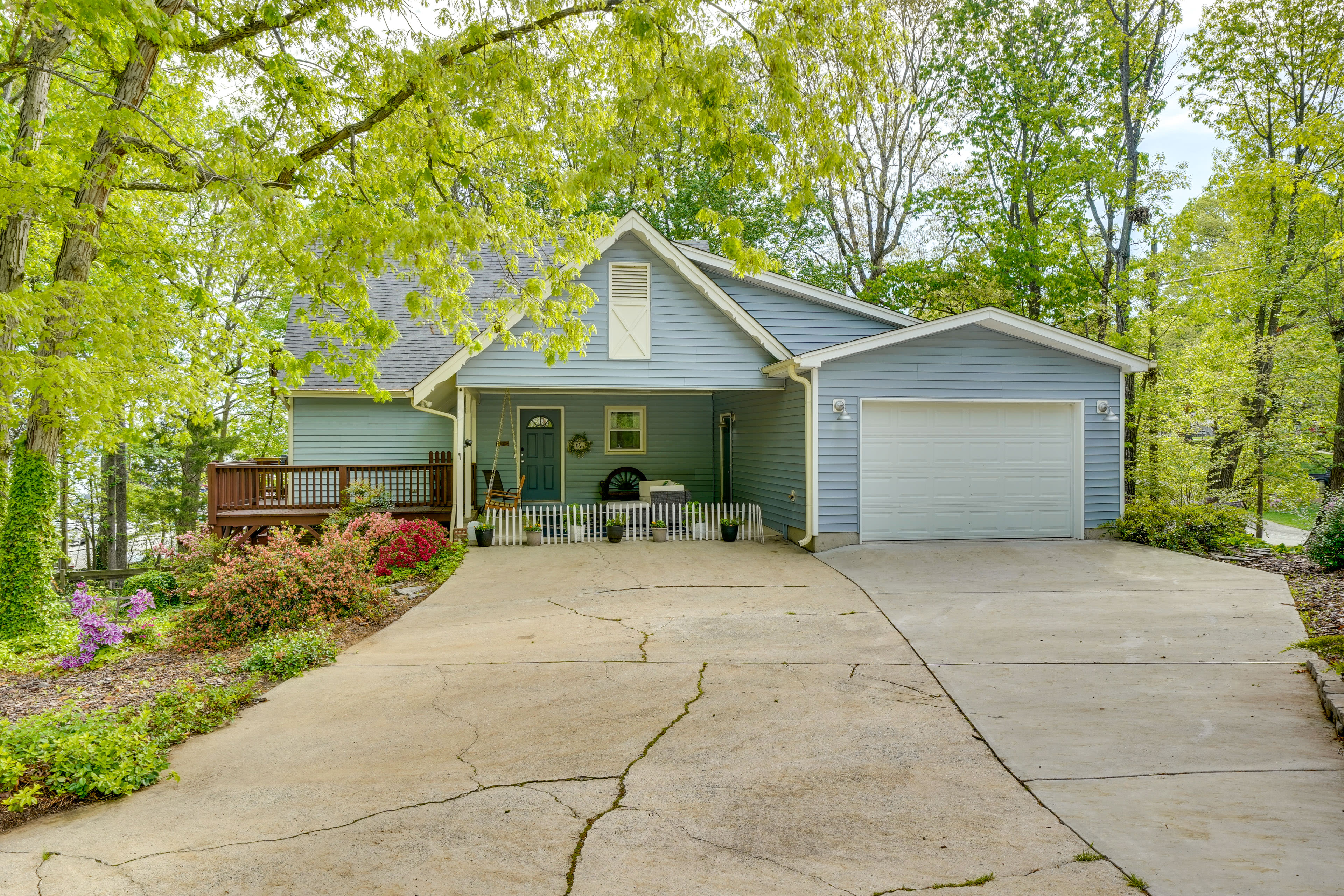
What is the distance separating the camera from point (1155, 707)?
4.74m

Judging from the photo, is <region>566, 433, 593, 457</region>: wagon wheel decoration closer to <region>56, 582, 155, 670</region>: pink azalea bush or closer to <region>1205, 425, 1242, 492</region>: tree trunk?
<region>56, 582, 155, 670</region>: pink azalea bush

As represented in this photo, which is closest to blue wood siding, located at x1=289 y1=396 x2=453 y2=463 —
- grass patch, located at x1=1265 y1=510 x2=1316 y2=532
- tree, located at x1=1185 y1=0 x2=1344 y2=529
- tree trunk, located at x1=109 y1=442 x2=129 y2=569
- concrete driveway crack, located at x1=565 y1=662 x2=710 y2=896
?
tree trunk, located at x1=109 y1=442 x2=129 y2=569

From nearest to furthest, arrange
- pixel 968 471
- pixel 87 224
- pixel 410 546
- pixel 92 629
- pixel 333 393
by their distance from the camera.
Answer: pixel 92 629, pixel 87 224, pixel 410 546, pixel 968 471, pixel 333 393

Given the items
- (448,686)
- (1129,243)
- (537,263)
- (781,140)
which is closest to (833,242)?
(1129,243)

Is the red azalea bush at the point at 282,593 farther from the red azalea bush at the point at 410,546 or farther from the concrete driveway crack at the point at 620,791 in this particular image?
the concrete driveway crack at the point at 620,791

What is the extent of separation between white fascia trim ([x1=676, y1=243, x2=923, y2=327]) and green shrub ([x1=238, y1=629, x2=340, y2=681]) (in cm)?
915

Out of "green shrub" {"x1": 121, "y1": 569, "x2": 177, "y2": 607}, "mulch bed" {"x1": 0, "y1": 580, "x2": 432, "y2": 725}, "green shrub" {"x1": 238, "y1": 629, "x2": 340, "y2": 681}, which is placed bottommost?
"green shrub" {"x1": 121, "y1": 569, "x2": 177, "y2": 607}

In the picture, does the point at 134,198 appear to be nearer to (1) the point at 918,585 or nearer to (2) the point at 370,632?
(2) the point at 370,632

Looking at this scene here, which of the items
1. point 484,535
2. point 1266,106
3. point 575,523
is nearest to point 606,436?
point 575,523

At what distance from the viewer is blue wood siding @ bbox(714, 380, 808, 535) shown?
11.8 metres

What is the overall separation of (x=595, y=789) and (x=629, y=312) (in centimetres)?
931

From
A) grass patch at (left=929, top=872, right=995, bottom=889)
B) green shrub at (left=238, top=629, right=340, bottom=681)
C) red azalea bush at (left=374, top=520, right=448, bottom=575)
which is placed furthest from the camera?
red azalea bush at (left=374, top=520, right=448, bottom=575)

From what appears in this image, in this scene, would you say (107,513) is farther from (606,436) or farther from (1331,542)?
(1331,542)

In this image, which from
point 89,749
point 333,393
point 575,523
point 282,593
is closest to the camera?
point 89,749
